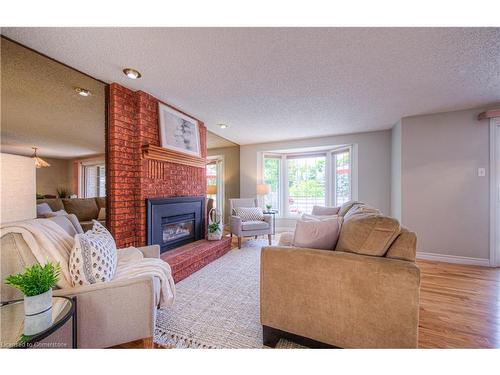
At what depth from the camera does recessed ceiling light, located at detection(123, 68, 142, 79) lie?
184 centimetres

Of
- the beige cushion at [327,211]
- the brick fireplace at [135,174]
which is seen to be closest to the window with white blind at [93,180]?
the brick fireplace at [135,174]

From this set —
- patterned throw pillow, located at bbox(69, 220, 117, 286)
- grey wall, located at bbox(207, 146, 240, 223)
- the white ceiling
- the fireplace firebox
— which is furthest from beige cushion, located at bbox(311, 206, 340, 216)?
patterned throw pillow, located at bbox(69, 220, 117, 286)

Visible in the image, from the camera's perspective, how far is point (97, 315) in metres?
1.06

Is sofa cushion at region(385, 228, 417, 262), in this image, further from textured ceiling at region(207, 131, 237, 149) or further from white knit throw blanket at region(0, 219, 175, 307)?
textured ceiling at region(207, 131, 237, 149)

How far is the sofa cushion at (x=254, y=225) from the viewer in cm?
353

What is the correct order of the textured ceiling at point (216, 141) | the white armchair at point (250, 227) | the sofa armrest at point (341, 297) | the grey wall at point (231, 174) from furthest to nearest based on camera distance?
1. the grey wall at point (231, 174)
2. the textured ceiling at point (216, 141)
3. the white armchair at point (250, 227)
4. the sofa armrest at point (341, 297)

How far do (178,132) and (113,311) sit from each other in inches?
90.5

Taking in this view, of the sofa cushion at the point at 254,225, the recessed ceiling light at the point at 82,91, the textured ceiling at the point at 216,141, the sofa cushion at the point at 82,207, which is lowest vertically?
the sofa cushion at the point at 254,225

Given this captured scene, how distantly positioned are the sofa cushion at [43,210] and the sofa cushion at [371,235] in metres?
2.84

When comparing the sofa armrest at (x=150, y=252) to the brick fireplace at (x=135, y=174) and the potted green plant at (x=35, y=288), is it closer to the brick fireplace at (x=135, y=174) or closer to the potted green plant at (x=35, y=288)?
the brick fireplace at (x=135, y=174)

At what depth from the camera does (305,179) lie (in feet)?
16.5

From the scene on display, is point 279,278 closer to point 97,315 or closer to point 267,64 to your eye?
point 97,315

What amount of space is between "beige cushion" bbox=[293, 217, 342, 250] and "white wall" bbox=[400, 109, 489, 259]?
2.60 m
